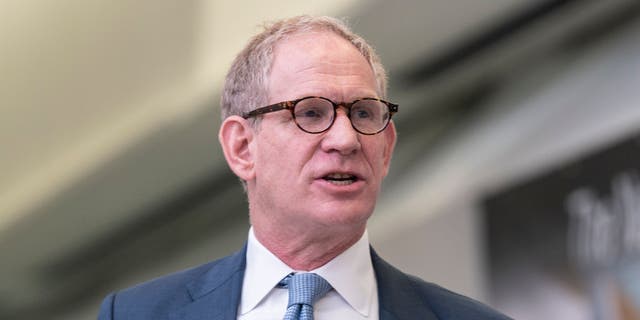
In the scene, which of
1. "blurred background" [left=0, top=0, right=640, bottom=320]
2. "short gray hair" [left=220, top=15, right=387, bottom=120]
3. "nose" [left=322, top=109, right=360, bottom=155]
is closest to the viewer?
"nose" [left=322, top=109, right=360, bottom=155]

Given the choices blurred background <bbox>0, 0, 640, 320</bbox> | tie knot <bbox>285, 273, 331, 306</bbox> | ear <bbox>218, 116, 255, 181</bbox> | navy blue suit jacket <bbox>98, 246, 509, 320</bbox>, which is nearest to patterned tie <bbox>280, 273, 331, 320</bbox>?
tie knot <bbox>285, 273, 331, 306</bbox>

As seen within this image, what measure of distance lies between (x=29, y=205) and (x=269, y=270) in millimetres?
4211

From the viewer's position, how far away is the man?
1.93 m

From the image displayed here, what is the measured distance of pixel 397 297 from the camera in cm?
201

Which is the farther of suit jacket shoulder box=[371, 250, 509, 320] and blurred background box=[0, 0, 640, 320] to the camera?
blurred background box=[0, 0, 640, 320]

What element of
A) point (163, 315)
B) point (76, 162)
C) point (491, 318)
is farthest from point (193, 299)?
point (76, 162)

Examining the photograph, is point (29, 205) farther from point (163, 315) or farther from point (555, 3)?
point (163, 315)

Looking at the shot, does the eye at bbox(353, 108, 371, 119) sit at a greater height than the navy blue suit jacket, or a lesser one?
greater

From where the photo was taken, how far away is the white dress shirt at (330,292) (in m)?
1.96

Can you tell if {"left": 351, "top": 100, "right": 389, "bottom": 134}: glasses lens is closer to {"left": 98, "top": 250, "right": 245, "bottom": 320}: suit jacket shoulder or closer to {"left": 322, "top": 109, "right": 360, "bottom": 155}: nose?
{"left": 322, "top": 109, "right": 360, "bottom": 155}: nose

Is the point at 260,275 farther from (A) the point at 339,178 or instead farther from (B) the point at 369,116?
(B) the point at 369,116

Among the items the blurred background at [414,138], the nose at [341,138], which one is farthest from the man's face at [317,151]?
the blurred background at [414,138]

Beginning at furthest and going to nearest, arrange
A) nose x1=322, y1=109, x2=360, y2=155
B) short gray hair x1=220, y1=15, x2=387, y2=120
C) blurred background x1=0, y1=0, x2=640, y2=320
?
1. blurred background x1=0, y1=0, x2=640, y2=320
2. short gray hair x1=220, y1=15, x2=387, y2=120
3. nose x1=322, y1=109, x2=360, y2=155

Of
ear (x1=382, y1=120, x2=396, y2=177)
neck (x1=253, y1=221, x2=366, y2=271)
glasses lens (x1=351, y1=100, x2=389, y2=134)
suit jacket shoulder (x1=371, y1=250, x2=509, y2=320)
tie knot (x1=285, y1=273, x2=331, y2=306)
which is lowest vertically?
suit jacket shoulder (x1=371, y1=250, x2=509, y2=320)
